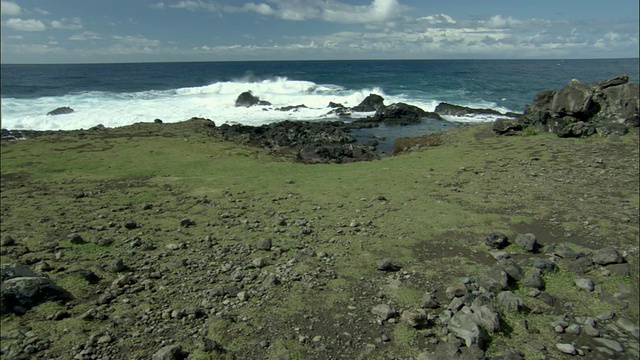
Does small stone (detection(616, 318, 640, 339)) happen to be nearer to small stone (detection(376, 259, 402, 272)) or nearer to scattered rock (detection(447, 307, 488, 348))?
scattered rock (detection(447, 307, 488, 348))

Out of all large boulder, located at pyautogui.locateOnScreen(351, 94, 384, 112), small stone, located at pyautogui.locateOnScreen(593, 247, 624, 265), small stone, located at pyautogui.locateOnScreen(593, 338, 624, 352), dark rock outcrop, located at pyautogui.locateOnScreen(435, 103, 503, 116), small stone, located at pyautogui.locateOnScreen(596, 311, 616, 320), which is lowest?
small stone, located at pyautogui.locateOnScreen(593, 338, 624, 352)

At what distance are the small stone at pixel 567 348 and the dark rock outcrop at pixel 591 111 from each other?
51.8ft

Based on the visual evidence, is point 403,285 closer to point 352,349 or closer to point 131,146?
point 352,349

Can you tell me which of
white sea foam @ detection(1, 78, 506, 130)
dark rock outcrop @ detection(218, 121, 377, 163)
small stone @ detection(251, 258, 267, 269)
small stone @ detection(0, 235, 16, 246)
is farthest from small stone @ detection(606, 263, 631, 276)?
white sea foam @ detection(1, 78, 506, 130)

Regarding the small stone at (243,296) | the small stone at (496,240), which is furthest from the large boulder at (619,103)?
the small stone at (243,296)

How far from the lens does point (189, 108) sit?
4297 centimetres

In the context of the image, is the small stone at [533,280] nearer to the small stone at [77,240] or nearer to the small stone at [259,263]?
the small stone at [259,263]

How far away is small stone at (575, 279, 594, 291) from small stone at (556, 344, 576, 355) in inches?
67.3

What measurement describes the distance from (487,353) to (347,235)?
4235mm

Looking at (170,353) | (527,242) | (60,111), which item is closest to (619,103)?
(527,242)

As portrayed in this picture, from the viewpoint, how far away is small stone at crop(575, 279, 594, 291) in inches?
258

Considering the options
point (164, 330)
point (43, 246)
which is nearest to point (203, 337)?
point (164, 330)

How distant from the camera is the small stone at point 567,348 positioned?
5.18 metres

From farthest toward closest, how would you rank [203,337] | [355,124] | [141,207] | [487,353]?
[355,124], [141,207], [203,337], [487,353]
